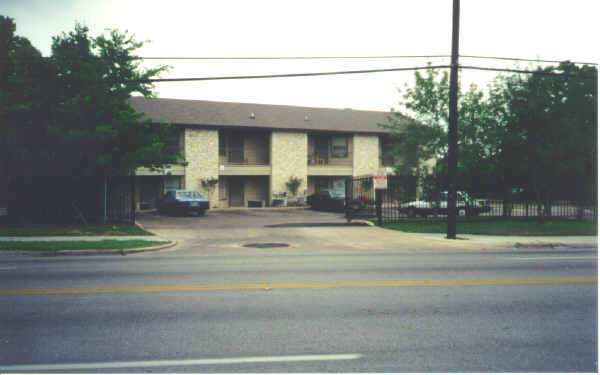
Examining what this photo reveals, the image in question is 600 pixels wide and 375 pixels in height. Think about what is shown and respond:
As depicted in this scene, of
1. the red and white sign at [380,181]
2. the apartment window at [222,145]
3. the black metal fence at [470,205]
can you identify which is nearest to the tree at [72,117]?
the red and white sign at [380,181]

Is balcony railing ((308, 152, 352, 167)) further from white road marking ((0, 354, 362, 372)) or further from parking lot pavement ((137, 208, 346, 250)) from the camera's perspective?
white road marking ((0, 354, 362, 372))

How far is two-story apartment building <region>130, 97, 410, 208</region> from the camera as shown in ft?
105

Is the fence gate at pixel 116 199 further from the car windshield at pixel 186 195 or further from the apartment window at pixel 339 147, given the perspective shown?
the apartment window at pixel 339 147

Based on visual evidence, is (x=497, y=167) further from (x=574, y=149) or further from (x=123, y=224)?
(x=123, y=224)

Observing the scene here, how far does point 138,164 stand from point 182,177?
1294cm

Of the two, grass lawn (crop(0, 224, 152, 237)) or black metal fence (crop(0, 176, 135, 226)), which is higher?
black metal fence (crop(0, 176, 135, 226))

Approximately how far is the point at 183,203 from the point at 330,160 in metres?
14.4

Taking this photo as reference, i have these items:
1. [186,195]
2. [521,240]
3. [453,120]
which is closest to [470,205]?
[521,240]

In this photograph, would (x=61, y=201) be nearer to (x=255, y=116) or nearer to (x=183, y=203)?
(x=183, y=203)

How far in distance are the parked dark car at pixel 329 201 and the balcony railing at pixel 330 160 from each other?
4493mm

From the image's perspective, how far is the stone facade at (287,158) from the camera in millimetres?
34188

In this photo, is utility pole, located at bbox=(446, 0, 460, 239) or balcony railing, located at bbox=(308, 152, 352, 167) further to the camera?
balcony railing, located at bbox=(308, 152, 352, 167)

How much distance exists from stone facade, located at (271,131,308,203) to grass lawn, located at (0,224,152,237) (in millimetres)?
16150

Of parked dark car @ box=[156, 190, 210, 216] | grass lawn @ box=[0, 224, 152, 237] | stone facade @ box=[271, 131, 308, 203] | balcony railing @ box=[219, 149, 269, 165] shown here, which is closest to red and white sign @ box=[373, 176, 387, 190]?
grass lawn @ box=[0, 224, 152, 237]
